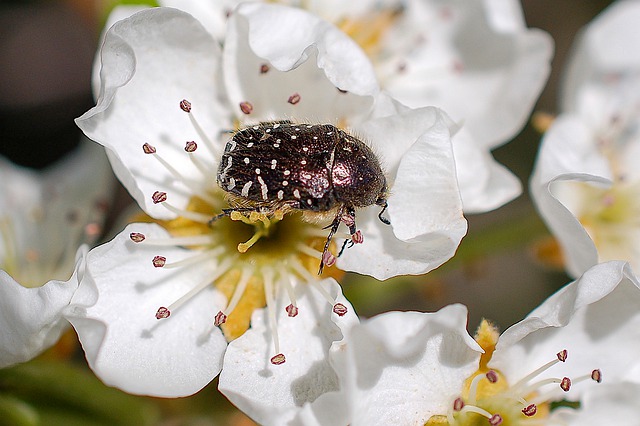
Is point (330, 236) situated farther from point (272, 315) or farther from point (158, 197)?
point (158, 197)

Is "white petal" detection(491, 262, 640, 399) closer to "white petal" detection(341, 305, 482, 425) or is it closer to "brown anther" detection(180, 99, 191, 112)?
"white petal" detection(341, 305, 482, 425)

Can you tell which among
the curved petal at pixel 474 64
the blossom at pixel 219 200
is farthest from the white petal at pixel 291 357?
the curved petal at pixel 474 64

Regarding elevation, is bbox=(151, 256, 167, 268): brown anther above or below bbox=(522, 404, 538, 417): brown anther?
above

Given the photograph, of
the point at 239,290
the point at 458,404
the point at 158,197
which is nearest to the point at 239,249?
the point at 239,290

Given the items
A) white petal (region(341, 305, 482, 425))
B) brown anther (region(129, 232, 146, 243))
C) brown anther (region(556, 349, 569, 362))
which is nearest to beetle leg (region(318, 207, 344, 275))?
white petal (region(341, 305, 482, 425))

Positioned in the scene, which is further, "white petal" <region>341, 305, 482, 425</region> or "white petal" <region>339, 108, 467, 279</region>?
"white petal" <region>339, 108, 467, 279</region>

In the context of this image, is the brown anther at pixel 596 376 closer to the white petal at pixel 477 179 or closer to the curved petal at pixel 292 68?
the white petal at pixel 477 179

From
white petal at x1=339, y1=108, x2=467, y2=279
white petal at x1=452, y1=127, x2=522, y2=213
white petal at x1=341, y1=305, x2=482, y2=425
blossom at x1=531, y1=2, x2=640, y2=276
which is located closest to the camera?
white petal at x1=341, y1=305, x2=482, y2=425
